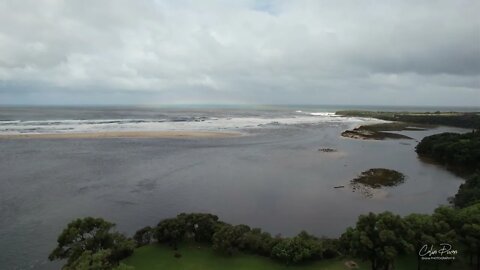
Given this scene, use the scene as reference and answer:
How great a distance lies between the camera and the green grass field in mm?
19953

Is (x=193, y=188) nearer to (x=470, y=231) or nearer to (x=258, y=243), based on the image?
(x=258, y=243)

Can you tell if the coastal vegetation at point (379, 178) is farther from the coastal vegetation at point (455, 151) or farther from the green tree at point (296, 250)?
the green tree at point (296, 250)

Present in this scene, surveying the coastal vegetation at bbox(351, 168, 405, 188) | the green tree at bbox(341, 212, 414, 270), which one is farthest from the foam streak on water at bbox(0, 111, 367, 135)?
the green tree at bbox(341, 212, 414, 270)

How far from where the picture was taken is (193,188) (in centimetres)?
3906

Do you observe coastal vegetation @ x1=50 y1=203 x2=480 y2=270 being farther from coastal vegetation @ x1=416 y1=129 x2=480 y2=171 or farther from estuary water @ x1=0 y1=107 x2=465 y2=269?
coastal vegetation @ x1=416 y1=129 x2=480 y2=171

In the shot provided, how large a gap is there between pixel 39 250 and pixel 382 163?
150 ft

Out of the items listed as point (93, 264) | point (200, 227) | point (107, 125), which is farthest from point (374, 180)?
point (107, 125)

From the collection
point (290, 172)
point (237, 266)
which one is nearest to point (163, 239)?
point (237, 266)

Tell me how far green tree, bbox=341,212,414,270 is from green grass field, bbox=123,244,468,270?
1600 mm

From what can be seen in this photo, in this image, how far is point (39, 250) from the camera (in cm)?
2419

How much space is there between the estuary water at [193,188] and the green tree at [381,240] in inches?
323

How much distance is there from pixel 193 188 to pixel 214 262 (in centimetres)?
1883
